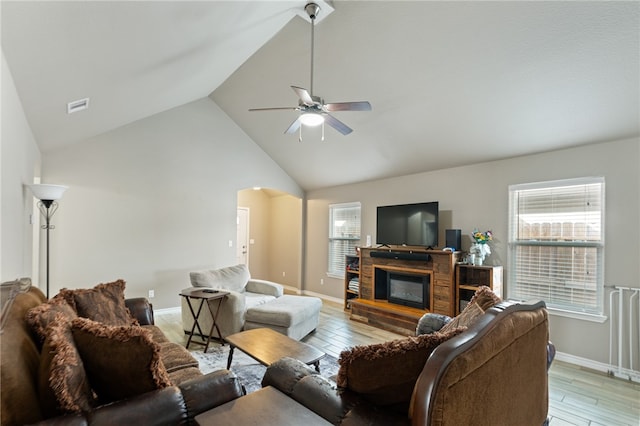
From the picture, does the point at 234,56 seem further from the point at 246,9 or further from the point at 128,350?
the point at 128,350

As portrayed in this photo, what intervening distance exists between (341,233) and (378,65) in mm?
3635

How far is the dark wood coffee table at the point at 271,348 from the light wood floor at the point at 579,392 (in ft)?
3.77

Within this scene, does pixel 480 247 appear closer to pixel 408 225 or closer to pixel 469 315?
pixel 408 225

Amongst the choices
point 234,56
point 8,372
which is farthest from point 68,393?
point 234,56

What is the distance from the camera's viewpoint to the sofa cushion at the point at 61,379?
1.14 m

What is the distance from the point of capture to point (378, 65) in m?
3.47

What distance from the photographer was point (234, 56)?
12.2 ft

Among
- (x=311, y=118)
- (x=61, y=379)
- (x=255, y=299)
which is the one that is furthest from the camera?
(x=255, y=299)

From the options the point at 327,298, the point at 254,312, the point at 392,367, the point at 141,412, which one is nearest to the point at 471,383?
the point at 392,367

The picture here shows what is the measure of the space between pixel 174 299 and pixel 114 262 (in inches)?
43.8

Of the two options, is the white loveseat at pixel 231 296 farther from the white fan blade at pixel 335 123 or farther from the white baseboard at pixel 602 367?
the white baseboard at pixel 602 367

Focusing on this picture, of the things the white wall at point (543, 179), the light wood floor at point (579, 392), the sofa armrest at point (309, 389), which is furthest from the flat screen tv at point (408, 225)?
the sofa armrest at point (309, 389)

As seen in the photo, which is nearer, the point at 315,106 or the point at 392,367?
the point at 392,367

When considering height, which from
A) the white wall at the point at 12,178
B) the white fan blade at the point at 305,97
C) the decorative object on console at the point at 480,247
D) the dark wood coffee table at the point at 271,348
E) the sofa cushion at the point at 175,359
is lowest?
the dark wood coffee table at the point at 271,348
